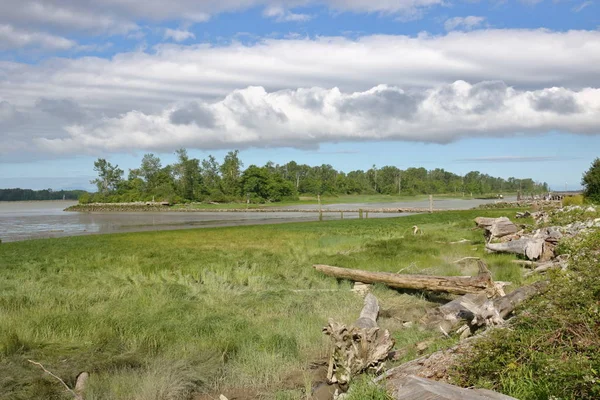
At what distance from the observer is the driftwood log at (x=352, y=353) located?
20.4 ft

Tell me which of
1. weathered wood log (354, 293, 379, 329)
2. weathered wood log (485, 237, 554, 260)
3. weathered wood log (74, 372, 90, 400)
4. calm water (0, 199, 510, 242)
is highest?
weathered wood log (485, 237, 554, 260)

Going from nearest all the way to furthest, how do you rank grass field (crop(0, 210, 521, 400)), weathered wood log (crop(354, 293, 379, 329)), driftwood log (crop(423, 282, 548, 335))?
grass field (crop(0, 210, 521, 400))
driftwood log (crop(423, 282, 548, 335))
weathered wood log (crop(354, 293, 379, 329))

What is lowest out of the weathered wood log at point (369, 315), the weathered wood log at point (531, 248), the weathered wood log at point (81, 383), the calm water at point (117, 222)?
the calm water at point (117, 222)

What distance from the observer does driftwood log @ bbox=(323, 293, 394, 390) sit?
6203 mm

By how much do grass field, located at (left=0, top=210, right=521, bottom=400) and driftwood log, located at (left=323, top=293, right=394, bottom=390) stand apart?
42 centimetres

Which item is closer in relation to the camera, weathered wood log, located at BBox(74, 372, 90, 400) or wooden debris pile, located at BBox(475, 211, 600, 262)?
weathered wood log, located at BBox(74, 372, 90, 400)

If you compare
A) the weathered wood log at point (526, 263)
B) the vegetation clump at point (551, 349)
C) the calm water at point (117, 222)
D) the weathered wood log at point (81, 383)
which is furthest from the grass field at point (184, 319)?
the calm water at point (117, 222)

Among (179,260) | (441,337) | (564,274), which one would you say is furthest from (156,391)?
(179,260)

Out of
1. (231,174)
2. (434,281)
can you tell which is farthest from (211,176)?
(434,281)

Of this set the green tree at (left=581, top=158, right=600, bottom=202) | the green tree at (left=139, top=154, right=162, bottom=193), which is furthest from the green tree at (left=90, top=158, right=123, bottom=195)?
the green tree at (left=581, top=158, right=600, bottom=202)

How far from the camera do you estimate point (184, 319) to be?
9148 millimetres

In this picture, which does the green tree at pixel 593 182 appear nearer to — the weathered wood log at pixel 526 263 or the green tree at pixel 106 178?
the weathered wood log at pixel 526 263

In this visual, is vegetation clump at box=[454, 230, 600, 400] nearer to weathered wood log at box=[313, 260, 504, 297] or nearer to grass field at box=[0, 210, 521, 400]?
grass field at box=[0, 210, 521, 400]

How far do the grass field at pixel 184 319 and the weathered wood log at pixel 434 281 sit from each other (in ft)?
0.89
